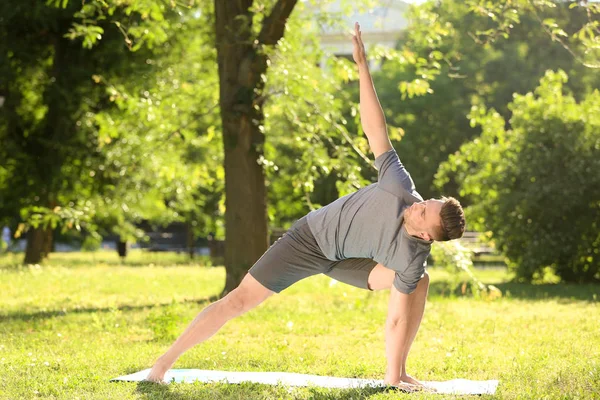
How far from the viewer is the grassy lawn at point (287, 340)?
20.2 feet

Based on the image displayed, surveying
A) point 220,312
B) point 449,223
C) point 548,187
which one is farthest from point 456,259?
point 449,223

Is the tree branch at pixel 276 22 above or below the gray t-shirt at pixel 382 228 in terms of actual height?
above

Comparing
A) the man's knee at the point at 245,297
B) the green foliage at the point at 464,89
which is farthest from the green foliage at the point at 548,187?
the green foliage at the point at 464,89

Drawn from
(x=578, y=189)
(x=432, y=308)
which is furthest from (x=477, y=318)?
(x=578, y=189)

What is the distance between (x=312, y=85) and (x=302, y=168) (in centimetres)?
110

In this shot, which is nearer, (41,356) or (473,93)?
(41,356)

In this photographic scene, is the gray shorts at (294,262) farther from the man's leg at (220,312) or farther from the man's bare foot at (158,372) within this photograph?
the man's bare foot at (158,372)

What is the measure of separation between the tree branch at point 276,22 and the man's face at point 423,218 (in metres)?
6.96

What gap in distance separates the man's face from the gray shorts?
0.73 m

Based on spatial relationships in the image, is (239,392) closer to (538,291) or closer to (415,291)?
(415,291)

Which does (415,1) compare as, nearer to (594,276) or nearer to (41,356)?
(594,276)

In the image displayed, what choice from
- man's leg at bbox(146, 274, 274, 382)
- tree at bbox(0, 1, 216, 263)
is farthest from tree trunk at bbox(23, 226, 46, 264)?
man's leg at bbox(146, 274, 274, 382)

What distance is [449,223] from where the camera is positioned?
5.43m

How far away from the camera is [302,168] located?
12.2m
